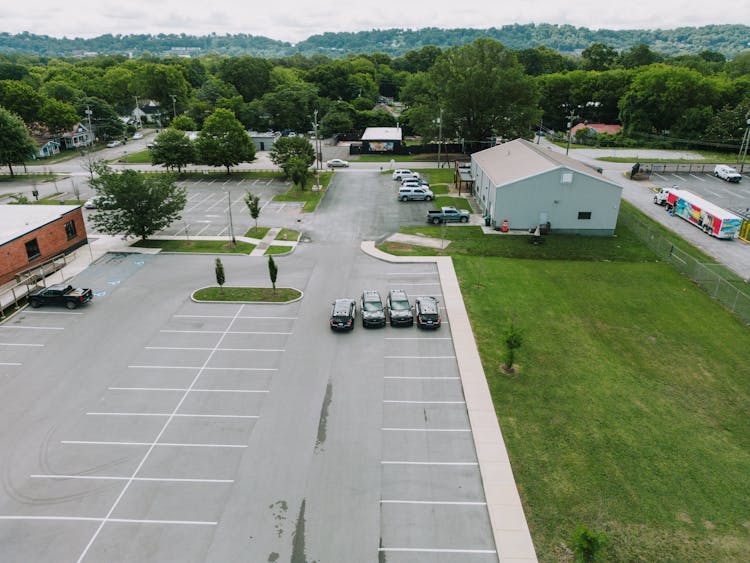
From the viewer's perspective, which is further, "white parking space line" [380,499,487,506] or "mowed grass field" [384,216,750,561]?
"white parking space line" [380,499,487,506]

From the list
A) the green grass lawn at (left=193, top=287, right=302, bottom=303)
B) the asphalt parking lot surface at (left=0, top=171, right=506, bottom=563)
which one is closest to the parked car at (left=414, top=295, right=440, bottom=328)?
the asphalt parking lot surface at (left=0, top=171, right=506, bottom=563)

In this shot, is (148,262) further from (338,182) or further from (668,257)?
(668,257)

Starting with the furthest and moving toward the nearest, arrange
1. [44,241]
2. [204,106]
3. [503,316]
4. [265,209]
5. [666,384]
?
[204,106] < [265,209] < [44,241] < [503,316] < [666,384]

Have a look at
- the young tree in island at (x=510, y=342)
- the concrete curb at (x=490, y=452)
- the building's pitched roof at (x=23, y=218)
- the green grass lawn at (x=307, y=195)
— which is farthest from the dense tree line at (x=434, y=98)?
the young tree in island at (x=510, y=342)

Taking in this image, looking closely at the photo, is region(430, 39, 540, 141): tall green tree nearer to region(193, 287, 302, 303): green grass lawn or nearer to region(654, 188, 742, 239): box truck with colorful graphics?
region(654, 188, 742, 239): box truck with colorful graphics

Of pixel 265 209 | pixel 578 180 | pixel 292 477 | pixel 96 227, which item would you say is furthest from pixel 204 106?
pixel 292 477

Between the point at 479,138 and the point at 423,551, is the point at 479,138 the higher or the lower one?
the higher one

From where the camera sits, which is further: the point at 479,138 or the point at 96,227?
the point at 479,138
